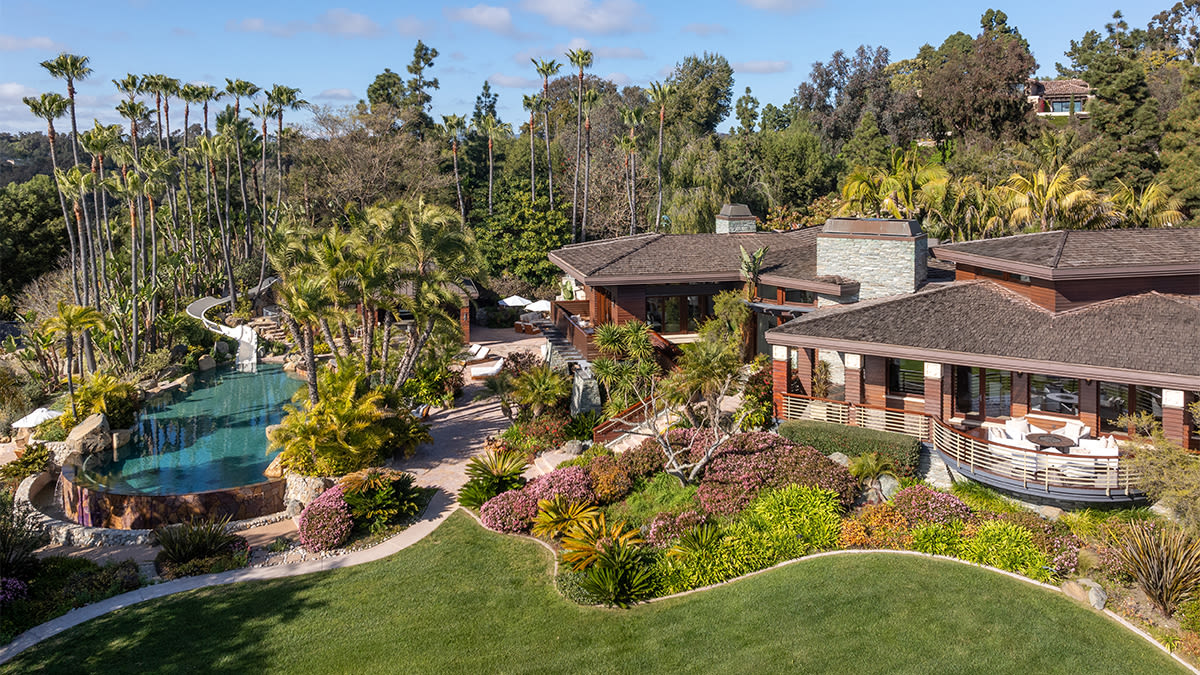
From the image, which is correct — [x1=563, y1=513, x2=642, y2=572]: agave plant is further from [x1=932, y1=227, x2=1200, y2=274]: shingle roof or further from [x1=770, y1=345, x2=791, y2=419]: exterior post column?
[x1=932, y1=227, x2=1200, y2=274]: shingle roof

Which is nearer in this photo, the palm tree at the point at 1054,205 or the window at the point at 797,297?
the window at the point at 797,297

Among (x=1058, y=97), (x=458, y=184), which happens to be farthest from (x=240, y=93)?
(x=1058, y=97)

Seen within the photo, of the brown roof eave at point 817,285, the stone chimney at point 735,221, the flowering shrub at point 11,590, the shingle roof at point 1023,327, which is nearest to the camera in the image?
the flowering shrub at point 11,590

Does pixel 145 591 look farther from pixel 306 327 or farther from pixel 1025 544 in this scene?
pixel 1025 544

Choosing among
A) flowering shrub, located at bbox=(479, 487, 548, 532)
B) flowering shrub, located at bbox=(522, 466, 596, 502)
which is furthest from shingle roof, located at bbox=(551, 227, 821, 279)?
flowering shrub, located at bbox=(479, 487, 548, 532)

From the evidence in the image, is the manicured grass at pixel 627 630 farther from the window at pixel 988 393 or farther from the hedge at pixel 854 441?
the window at pixel 988 393

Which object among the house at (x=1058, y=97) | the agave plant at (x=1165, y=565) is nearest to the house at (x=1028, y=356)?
the agave plant at (x=1165, y=565)
